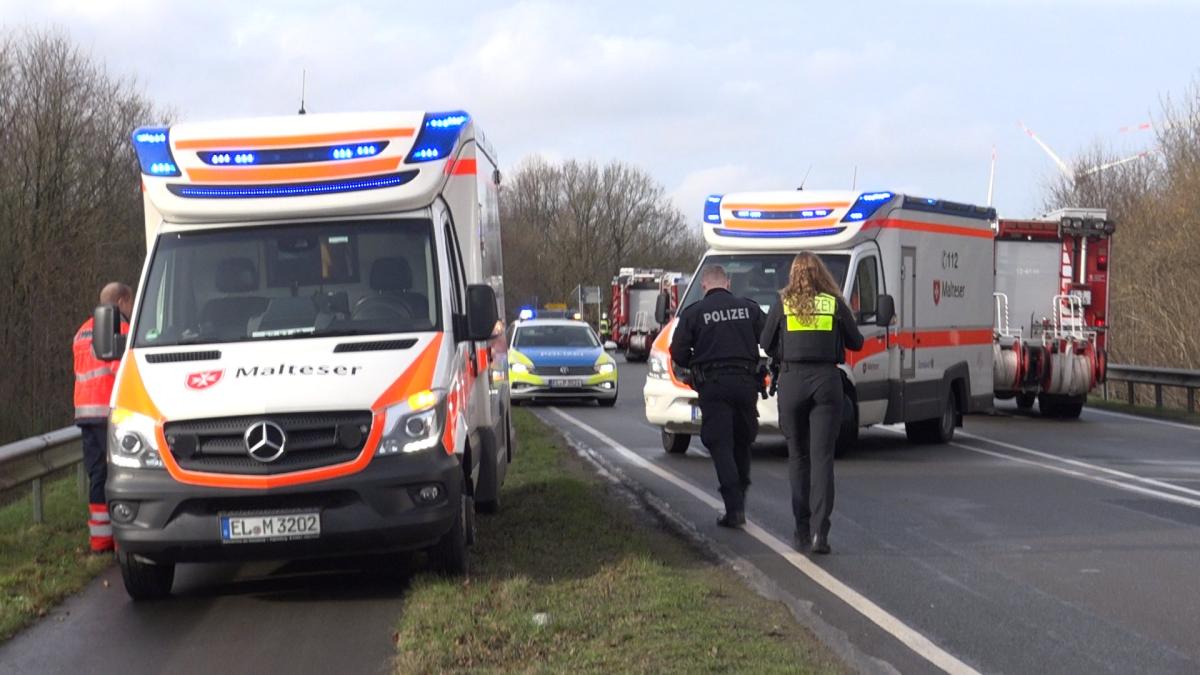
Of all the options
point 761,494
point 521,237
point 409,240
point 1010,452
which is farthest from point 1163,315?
point 521,237

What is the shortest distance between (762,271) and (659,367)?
155cm

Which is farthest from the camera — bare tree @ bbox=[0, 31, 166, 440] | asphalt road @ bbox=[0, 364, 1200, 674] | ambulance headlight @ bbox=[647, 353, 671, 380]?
bare tree @ bbox=[0, 31, 166, 440]

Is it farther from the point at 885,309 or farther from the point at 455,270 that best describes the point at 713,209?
the point at 455,270

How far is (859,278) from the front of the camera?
607 inches

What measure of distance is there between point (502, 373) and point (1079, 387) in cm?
1301

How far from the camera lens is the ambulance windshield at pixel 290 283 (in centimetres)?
831

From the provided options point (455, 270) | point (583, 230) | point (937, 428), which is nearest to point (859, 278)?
point (937, 428)

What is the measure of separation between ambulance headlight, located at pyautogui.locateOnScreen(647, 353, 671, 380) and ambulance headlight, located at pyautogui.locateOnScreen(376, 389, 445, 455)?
7887mm

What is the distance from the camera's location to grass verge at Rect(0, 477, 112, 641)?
7855 mm

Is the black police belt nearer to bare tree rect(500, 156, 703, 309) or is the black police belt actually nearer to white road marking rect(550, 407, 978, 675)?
white road marking rect(550, 407, 978, 675)

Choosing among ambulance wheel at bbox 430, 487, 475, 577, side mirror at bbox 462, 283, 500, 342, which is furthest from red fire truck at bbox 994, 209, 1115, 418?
ambulance wheel at bbox 430, 487, 475, 577

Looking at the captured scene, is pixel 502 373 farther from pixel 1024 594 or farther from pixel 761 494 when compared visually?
pixel 1024 594

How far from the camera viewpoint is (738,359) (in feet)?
33.3

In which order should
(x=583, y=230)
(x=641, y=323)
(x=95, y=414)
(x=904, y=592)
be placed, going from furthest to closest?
1. (x=583, y=230)
2. (x=641, y=323)
3. (x=95, y=414)
4. (x=904, y=592)
